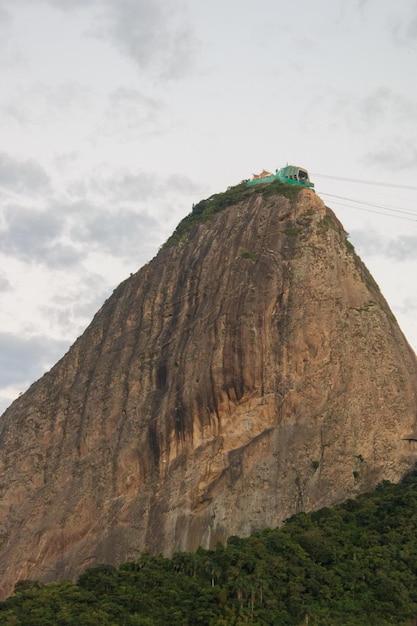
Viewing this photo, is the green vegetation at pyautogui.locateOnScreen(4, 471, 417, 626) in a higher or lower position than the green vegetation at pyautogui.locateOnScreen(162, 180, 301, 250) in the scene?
lower

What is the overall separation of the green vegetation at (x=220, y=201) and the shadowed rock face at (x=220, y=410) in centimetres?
176

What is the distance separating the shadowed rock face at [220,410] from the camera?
60031mm

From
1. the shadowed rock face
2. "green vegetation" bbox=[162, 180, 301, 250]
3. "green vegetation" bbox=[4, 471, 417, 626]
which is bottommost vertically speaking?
"green vegetation" bbox=[4, 471, 417, 626]

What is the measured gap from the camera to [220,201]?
75.9 meters

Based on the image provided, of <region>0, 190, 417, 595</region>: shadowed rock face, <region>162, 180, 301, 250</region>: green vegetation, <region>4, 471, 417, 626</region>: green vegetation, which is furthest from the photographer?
<region>162, 180, 301, 250</region>: green vegetation

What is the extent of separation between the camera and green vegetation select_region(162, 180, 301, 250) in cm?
7188

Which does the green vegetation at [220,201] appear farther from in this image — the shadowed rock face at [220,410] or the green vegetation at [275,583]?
the green vegetation at [275,583]

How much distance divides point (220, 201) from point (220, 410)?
57.1 ft

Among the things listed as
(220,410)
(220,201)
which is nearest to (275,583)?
(220,410)

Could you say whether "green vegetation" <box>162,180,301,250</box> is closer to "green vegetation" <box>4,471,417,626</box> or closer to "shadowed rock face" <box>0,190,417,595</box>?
"shadowed rock face" <box>0,190,417,595</box>

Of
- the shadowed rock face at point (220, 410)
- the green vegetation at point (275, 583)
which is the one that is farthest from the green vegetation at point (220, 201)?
the green vegetation at point (275, 583)

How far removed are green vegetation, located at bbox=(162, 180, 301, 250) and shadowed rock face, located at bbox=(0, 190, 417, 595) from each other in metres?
1.76

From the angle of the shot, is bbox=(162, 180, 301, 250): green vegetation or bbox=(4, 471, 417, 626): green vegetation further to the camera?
bbox=(162, 180, 301, 250): green vegetation

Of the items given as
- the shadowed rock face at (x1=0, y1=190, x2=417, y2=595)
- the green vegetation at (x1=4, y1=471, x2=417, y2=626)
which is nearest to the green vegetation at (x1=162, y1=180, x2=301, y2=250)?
the shadowed rock face at (x1=0, y1=190, x2=417, y2=595)
